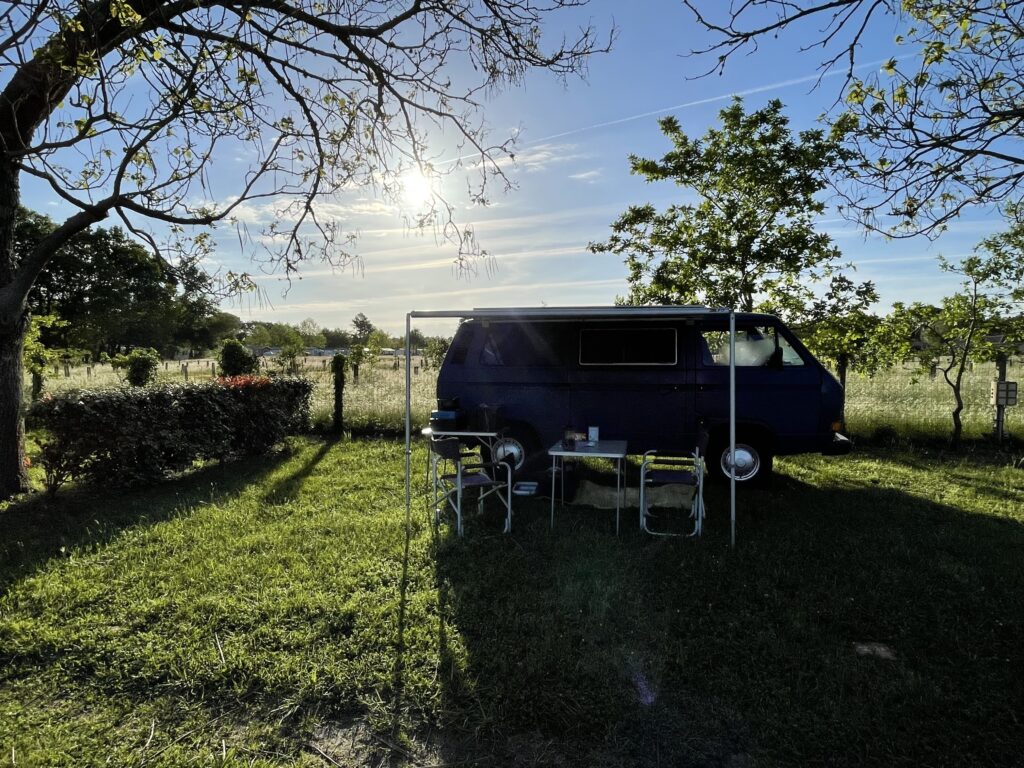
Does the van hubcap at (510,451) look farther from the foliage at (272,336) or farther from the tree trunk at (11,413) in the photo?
the foliage at (272,336)

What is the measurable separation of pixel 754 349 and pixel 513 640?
487cm

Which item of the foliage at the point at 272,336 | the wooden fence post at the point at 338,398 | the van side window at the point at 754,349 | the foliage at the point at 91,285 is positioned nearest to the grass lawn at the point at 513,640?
the van side window at the point at 754,349

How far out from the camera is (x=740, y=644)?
10.6 feet

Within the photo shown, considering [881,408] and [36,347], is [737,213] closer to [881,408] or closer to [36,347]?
[881,408]

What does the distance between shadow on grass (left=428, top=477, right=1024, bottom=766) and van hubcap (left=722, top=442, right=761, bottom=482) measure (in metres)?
1.34

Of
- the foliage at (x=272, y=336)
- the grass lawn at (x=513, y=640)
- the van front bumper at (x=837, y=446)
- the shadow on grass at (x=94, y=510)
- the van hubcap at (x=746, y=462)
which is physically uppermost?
the foliage at (x=272, y=336)

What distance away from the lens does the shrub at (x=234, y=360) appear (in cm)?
1619

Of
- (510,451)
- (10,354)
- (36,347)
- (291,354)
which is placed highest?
(291,354)

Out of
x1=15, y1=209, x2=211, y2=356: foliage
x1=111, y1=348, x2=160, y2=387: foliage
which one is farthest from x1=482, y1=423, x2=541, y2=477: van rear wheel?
x1=15, y1=209, x2=211, y2=356: foliage

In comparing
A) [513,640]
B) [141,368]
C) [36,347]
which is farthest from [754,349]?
[141,368]

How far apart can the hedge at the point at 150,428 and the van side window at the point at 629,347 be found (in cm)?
545

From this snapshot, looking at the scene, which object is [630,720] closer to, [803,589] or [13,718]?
[803,589]

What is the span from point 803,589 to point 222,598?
13.6 feet

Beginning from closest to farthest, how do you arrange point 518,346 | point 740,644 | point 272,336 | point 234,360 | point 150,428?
point 740,644
point 518,346
point 150,428
point 234,360
point 272,336
